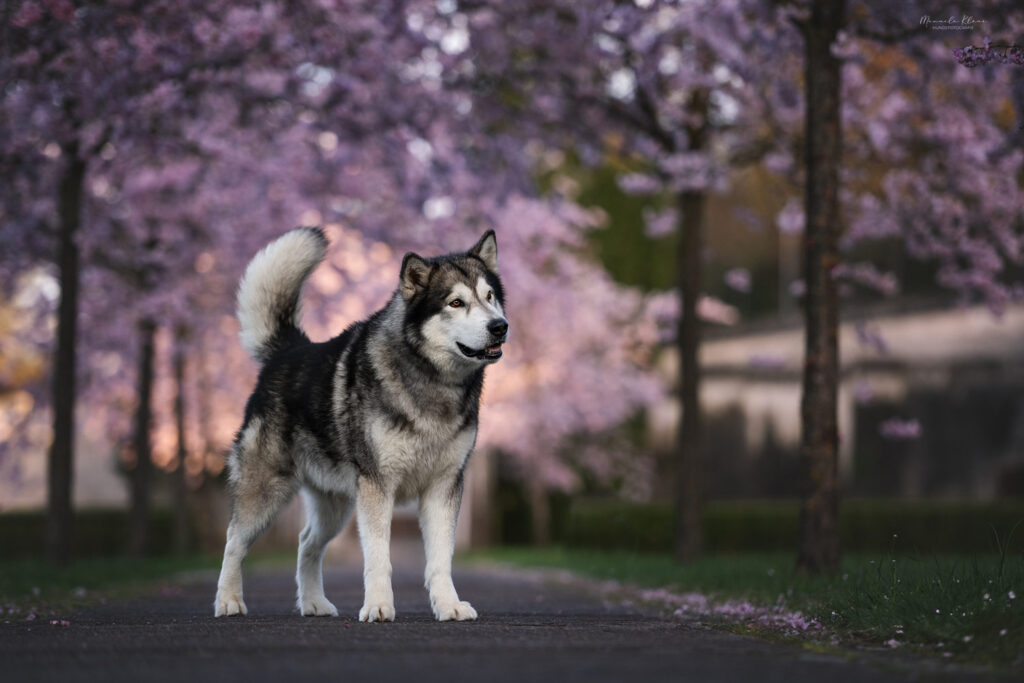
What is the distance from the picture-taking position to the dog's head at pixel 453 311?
7055 millimetres

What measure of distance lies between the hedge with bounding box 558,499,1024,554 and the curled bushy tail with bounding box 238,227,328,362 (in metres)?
7.84

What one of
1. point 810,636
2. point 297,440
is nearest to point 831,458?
point 810,636

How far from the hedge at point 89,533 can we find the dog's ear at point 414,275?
16.0m

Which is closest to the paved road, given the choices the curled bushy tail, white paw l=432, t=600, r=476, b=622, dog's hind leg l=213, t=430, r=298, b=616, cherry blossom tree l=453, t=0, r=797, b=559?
white paw l=432, t=600, r=476, b=622

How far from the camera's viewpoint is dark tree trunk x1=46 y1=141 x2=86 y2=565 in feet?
44.5

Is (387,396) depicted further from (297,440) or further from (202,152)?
(202,152)

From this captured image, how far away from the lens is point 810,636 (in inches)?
264

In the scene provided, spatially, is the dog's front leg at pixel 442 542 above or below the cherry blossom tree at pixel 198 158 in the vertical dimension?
below

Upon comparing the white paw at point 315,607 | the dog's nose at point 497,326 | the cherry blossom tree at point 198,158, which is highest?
the cherry blossom tree at point 198,158

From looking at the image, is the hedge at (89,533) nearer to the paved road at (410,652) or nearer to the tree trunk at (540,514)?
the tree trunk at (540,514)

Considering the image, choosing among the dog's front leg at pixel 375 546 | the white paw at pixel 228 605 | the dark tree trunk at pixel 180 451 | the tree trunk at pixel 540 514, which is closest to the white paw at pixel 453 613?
the dog's front leg at pixel 375 546

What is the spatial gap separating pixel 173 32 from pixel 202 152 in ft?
12.4

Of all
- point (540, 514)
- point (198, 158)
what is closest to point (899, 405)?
A: point (198, 158)

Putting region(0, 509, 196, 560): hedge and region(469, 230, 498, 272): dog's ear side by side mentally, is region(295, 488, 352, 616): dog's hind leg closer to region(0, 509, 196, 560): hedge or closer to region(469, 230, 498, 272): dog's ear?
region(469, 230, 498, 272): dog's ear
